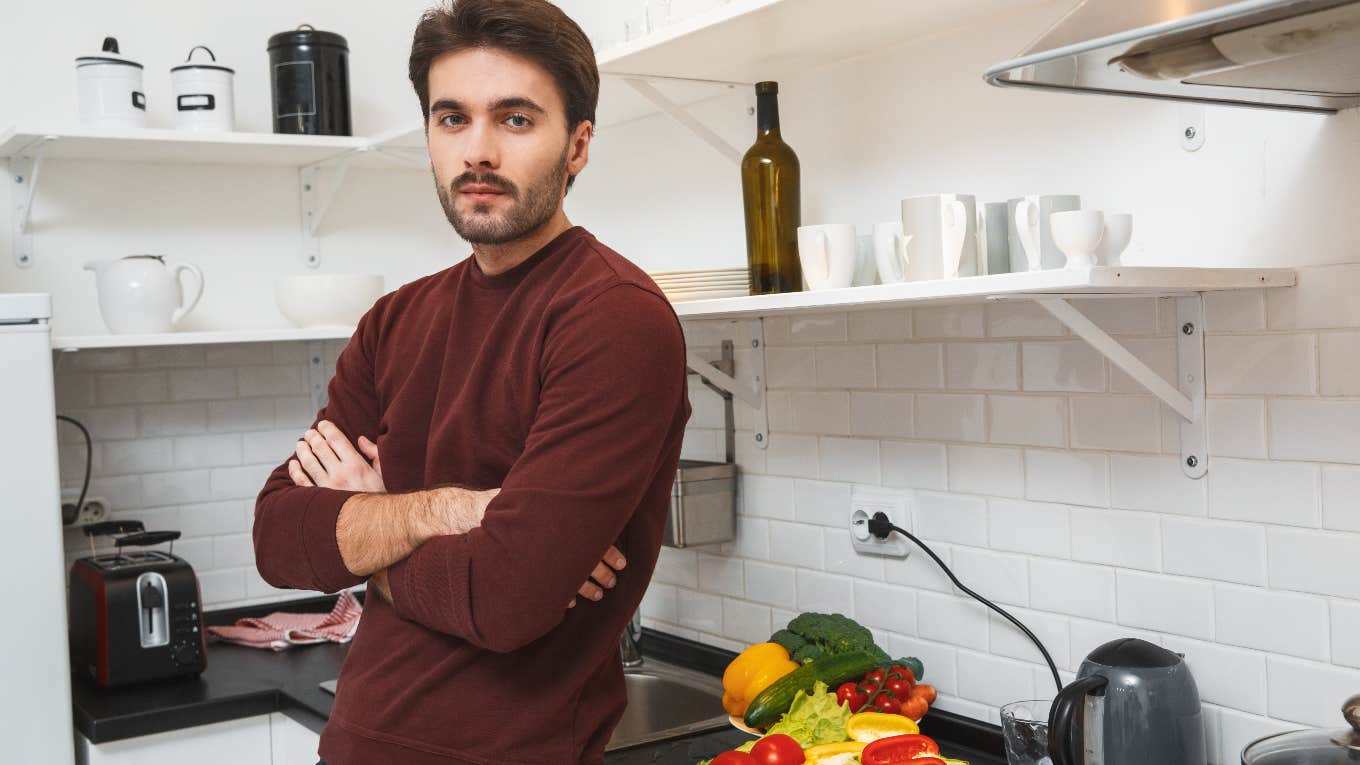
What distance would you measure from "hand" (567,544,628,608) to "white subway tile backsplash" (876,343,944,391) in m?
0.70

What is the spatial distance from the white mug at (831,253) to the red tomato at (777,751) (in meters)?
0.62

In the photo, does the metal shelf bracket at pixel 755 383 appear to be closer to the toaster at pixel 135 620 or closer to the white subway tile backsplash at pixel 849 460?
the white subway tile backsplash at pixel 849 460

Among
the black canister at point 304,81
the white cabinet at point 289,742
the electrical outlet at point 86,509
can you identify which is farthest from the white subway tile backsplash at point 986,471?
the electrical outlet at point 86,509

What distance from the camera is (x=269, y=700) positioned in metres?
2.47

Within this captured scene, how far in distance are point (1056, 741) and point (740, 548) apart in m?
1.02

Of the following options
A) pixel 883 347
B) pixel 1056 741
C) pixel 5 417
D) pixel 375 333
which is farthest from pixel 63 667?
pixel 1056 741

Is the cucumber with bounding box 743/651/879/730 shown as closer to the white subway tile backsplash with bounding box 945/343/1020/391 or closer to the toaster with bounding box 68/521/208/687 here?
the white subway tile backsplash with bounding box 945/343/1020/391

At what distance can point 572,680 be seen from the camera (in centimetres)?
155

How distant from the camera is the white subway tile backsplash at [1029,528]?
185 centimetres

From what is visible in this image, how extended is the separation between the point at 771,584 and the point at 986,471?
57 centimetres

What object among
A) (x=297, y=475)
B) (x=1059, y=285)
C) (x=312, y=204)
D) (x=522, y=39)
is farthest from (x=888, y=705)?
(x=312, y=204)

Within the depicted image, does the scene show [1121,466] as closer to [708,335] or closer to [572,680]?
[572,680]

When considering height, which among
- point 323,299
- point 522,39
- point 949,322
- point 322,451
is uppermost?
point 522,39

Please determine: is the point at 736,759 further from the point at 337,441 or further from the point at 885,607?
the point at 337,441
